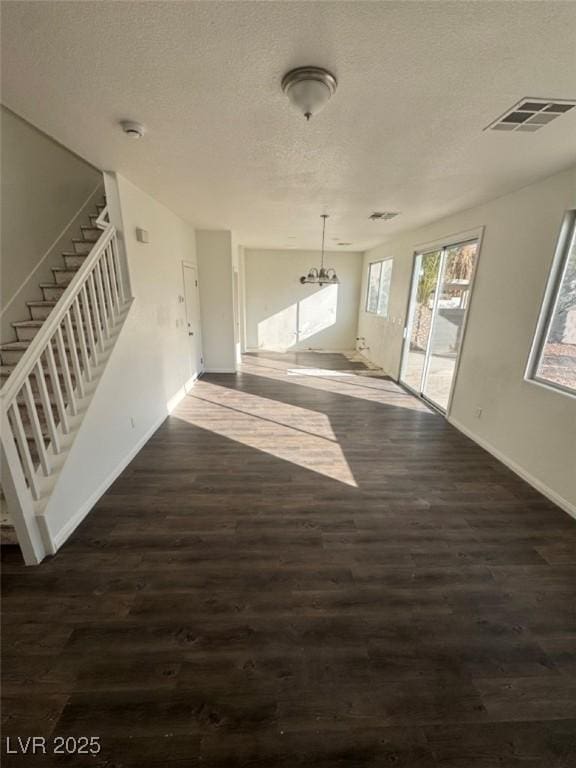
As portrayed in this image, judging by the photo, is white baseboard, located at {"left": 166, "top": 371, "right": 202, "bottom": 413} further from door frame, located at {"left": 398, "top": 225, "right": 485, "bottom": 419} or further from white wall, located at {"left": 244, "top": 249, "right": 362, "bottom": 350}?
door frame, located at {"left": 398, "top": 225, "right": 485, "bottom": 419}

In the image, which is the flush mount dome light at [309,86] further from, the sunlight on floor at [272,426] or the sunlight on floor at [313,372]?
the sunlight on floor at [313,372]

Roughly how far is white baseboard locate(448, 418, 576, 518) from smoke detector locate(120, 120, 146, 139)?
4.17m

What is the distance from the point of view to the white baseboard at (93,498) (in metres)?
2.08

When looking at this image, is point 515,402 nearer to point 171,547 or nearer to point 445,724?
point 445,724

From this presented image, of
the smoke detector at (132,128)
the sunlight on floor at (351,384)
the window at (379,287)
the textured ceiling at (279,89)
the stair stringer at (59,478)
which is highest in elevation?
the textured ceiling at (279,89)

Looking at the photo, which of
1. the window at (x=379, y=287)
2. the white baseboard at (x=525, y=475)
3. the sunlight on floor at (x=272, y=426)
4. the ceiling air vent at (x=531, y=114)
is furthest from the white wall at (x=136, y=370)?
the window at (x=379, y=287)

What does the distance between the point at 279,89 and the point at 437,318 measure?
13.2 ft

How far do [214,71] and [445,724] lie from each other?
305 centimetres

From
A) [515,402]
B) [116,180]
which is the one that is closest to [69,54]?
[116,180]

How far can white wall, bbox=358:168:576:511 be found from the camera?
262cm

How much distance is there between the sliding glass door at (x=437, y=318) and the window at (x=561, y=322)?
1178 mm

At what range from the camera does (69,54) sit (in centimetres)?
136

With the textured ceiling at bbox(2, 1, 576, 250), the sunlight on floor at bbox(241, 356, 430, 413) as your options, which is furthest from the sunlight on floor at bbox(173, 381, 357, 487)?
the textured ceiling at bbox(2, 1, 576, 250)

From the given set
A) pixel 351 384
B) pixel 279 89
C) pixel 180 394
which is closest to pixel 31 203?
pixel 180 394
